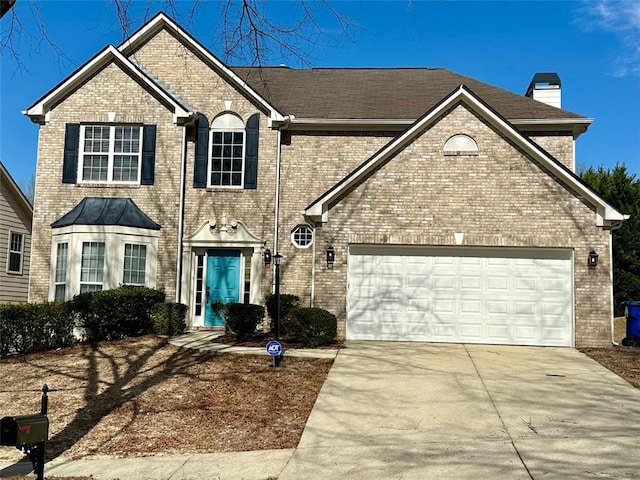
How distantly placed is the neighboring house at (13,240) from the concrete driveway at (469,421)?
13.9 m

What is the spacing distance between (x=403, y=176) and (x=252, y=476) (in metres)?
9.49

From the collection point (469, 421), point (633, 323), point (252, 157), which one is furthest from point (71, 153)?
point (633, 323)

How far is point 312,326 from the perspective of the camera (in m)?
13.4

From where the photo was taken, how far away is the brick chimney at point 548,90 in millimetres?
19203

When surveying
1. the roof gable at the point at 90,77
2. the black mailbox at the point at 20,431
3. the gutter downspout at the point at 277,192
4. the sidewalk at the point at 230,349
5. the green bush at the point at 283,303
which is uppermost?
the roof gable at the point at 90,77

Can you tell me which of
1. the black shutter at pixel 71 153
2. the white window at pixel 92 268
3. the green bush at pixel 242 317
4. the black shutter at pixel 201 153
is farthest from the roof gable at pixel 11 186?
the green bush at pixel 242 317

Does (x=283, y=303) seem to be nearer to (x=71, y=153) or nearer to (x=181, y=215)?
(x=181, y=215)

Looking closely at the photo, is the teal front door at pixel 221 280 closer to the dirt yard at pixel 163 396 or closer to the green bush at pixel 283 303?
the green bush at pixel 283 303

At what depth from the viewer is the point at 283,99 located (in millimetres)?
18875

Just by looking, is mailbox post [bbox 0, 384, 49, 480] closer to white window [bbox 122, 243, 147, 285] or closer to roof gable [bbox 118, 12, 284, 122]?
white window [bbox 122, 243, 147, 285]

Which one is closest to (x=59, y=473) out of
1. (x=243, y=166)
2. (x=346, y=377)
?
(x=346, y=377)

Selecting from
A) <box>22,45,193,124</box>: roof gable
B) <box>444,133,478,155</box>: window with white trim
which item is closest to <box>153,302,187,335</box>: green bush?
<box>22,45,193,124</box>: roof gable

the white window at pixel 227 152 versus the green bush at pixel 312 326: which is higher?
the white window at pixel 227 152

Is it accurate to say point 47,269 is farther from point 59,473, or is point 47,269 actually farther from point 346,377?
point 59,473
